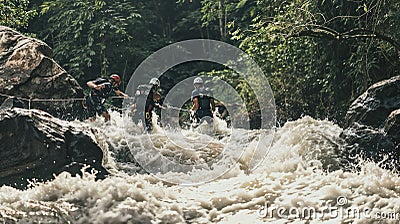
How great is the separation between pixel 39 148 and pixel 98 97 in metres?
3.23

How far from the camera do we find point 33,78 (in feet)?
35.4

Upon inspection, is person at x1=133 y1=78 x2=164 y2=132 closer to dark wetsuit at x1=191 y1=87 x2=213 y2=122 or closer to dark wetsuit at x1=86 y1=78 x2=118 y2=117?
dark wetsuit at x1=86 y1=78 x2=118 y2=117

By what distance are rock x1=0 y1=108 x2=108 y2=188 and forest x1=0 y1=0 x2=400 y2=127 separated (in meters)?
3.61

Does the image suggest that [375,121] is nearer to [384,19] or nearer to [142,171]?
[384,19]

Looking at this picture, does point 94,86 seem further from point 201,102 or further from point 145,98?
point 201,102

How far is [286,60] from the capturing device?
12414 millimetres

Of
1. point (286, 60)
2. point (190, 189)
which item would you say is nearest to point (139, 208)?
point (190, 189)

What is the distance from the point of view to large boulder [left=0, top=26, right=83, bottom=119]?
10547 millimetres

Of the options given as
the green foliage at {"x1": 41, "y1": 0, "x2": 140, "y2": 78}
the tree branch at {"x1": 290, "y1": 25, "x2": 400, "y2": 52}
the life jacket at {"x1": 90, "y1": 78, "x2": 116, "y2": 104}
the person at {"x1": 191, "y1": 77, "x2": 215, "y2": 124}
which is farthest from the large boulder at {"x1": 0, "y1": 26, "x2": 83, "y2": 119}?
the green foliage at {"x1": 41, "y1": 0, "x2": 140, "y2": 78}

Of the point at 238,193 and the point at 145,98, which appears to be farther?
the point at 145,98

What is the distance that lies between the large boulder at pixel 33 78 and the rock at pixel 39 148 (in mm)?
2983

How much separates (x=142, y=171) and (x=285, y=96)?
5.20 metres

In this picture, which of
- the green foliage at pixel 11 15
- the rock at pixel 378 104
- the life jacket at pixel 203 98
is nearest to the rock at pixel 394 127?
the rock at pixel 378 104

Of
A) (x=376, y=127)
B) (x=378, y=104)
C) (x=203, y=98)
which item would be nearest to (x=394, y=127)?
(x=376, y=127)
